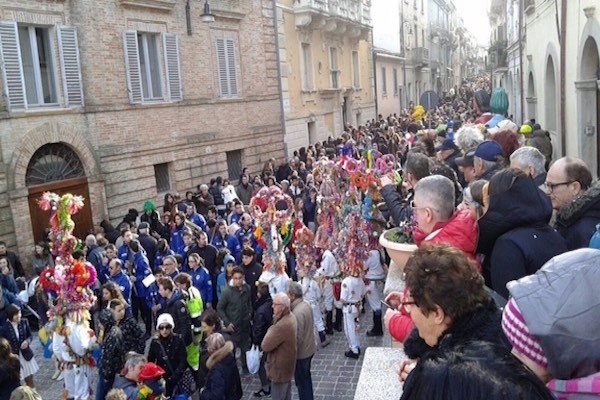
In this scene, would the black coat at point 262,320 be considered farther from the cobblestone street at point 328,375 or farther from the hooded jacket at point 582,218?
the hooded jacket at point 582,218

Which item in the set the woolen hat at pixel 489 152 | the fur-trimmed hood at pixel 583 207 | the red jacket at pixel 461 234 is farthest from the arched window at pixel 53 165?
the fur-trimmed hood at pixel 583 207

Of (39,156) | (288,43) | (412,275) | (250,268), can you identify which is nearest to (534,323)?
(412,275)

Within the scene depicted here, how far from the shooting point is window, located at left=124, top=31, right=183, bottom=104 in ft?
49.2

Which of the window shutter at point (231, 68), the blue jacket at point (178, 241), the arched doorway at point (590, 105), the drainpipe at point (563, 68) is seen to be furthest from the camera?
the window shutter at point (231, 68)

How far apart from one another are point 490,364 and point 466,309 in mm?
406

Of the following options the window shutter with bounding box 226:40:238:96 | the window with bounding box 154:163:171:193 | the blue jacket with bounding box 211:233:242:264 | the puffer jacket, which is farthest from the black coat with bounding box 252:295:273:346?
the window shutter with bounding box 226:40:238:96

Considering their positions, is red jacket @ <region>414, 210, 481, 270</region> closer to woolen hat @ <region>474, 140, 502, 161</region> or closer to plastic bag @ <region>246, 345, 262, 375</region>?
woolen hat @ <region>474, 140, 502, 161</region>

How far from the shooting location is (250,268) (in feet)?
27.9

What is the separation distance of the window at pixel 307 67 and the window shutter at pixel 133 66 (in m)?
10.1

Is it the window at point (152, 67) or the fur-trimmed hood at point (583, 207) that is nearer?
the fur-trimmed hood at point (583, 207)

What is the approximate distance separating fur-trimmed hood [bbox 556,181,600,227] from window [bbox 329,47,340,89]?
24183 mm

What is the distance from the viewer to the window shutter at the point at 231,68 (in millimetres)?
18766

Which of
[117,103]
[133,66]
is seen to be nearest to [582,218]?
[117,103]

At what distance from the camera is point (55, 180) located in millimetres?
13219
